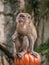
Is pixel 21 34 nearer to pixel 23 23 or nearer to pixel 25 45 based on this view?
pixel 23 23

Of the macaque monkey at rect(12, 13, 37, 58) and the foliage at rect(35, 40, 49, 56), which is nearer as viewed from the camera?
the macaque monkey at rect(12, 13, 37, 58)

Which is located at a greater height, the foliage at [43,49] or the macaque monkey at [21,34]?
the macaque monkey at [21,34]

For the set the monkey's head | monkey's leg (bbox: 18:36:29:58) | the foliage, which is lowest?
the foliage

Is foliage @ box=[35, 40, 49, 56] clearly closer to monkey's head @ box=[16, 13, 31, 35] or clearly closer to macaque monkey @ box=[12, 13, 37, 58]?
macaque monkey @ box=[12, 13, 37, 58]

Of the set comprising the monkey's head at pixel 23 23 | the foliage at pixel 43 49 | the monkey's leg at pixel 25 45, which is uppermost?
the monkey's head at pixel 23 23

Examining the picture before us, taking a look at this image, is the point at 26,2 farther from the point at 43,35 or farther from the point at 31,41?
the point at 31,41

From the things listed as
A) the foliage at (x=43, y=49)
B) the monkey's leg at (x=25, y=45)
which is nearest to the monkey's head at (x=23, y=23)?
the monkey's leg at (x=25, y=45)

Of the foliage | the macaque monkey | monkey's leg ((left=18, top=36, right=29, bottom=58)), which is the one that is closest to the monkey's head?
the macaque monkey

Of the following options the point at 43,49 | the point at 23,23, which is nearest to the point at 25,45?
the point at 23,23

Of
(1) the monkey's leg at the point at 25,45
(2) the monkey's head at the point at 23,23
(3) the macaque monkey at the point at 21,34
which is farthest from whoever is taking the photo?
(2) the monkey's head at the point at 23,23

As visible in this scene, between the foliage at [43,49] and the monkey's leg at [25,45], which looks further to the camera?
the foliage at [43,49]

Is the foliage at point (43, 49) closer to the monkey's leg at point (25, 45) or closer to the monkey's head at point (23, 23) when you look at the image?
the monkey's leg at point (25, 45)

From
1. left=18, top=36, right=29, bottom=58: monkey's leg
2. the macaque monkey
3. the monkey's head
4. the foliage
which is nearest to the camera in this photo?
left=18, top=36, right=29, bottom=58: monkey's leg

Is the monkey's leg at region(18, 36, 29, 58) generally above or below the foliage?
above
